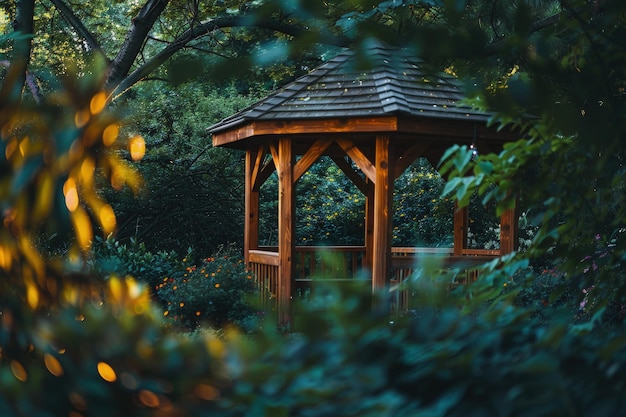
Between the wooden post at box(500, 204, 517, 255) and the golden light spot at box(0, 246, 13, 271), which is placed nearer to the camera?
the golden light spot at box(0, 246, 13, 271)

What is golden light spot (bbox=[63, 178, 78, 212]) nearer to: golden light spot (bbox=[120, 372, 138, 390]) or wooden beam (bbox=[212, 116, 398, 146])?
golden light spot (bbox=[120, 372, 138, 390])

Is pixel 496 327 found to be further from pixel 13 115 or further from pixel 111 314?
pixel 13 115

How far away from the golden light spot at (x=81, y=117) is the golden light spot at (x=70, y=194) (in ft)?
0.24

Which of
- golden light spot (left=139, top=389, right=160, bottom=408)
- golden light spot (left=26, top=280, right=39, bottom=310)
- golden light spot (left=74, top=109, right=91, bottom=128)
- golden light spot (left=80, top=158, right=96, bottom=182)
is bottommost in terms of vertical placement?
golden light spot (left=139, top=389, right=160, bottom=408)

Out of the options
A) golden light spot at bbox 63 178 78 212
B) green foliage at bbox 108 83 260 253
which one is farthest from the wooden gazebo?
golden light spot at bbox 63 178 78 212

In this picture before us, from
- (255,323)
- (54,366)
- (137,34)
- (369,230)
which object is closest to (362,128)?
(369,230)

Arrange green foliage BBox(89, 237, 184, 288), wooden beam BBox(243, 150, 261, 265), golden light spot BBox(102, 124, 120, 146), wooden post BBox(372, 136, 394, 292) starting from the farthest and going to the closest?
green foliage BBox(89, 237, 184, 288) → wooden beam BBox(243, 150, 261, 265) → wooden post BBox(372, 136, 394, 292) → golden light spot BBox(102, 124, 120, 146)

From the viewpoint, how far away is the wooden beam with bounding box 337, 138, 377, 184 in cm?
879

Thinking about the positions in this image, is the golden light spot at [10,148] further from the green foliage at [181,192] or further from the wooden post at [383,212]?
the green foliage at [181,192]

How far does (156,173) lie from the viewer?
46.7ft

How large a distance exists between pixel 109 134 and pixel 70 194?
107 mm

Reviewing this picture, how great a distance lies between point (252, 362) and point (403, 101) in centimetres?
759

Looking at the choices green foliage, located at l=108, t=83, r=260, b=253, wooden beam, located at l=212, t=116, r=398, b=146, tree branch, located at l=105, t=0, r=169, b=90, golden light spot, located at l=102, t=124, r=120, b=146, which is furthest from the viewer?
green foliage, located at l=108, t=83, r=260, b=253

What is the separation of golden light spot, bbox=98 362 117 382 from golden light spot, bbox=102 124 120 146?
30cm
